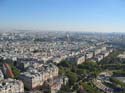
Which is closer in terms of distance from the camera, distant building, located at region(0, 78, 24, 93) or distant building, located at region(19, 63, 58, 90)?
distant building, located at region(0, 78, 24, 93)

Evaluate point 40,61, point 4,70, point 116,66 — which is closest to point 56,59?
point 40,61

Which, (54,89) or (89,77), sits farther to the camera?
(89,77)

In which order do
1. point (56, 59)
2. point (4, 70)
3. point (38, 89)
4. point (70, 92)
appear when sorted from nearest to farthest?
point (70, 92) → point (38, 89) → point (4, 70) → point (56, 59)

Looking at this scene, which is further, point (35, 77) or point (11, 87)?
point (35, 77)

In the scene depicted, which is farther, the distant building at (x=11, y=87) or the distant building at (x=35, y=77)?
the distant building at (x=35, y=77)

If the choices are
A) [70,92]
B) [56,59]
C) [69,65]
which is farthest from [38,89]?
[56,59]

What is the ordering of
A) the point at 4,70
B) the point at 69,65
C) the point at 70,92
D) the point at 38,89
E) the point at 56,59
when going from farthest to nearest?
the point at 56,59 < the point at 69,65 < the point at 4,70 < the point at 38,89 < the point at 70,92

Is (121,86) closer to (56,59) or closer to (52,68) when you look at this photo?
(52,68)

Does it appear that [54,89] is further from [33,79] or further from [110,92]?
[110,92]

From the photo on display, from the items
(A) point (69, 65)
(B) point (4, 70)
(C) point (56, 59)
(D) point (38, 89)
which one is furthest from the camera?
(C) point (56, 59)
